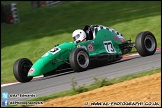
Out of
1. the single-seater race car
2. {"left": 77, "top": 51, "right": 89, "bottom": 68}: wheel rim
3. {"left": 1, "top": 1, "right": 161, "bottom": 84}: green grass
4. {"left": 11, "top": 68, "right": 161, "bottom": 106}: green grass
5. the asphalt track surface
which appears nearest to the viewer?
{"left": 11, "top": 68, "right": 161, "bottom": 106}: green grass

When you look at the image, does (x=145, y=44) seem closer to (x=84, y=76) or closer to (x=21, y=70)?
(x=84, y=76)

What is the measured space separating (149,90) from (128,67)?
400 centimetres

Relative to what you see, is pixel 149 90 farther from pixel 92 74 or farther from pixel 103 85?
pixel 92 74

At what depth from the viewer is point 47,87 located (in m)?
11.2

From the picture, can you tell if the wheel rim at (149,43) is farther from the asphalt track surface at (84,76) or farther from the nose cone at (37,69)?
the nose cone at (37,69)

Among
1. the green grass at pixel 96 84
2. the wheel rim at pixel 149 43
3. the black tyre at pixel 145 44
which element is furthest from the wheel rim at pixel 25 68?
the wheel rim at pixel 149 43

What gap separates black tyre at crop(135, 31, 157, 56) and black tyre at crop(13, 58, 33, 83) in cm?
322

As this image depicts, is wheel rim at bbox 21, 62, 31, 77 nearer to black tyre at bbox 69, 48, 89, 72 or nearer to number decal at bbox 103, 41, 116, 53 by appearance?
black tyre at bbox 69, 48, 89, 72

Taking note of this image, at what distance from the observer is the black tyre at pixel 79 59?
12508 mm

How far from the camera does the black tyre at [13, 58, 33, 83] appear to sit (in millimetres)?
12906

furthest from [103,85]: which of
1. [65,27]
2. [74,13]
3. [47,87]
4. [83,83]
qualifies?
[74,13]

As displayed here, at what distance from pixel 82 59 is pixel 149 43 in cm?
259

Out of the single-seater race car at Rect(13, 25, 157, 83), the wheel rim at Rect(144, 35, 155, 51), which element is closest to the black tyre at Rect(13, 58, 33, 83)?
the single-seater race car at Rect(13, 25, 157, 83)

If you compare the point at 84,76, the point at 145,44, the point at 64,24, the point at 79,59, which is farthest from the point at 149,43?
the point at 64,24
